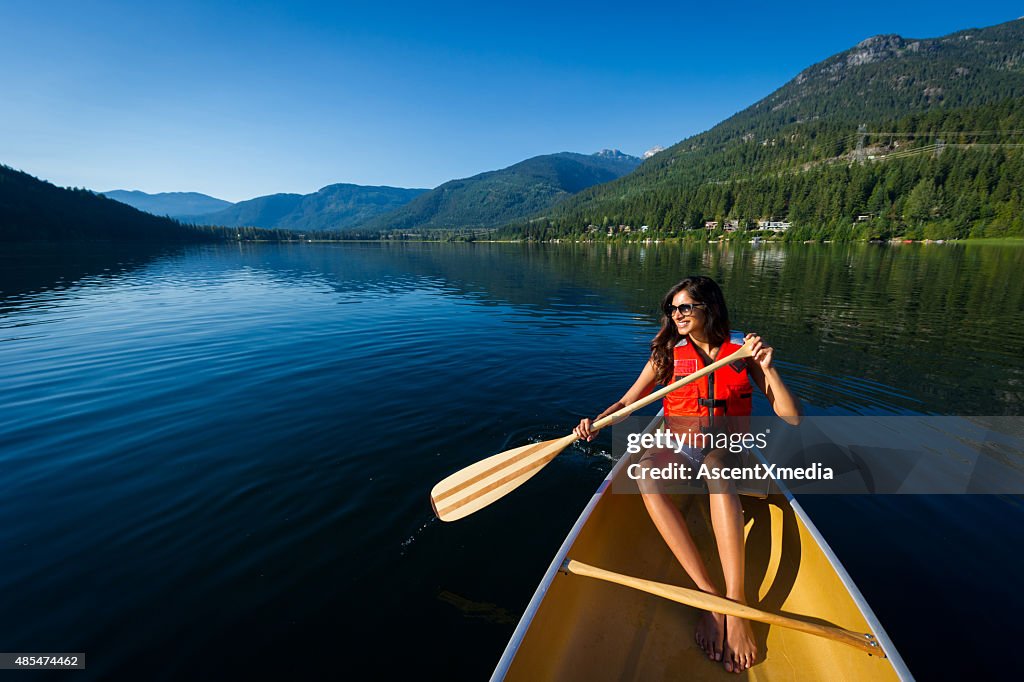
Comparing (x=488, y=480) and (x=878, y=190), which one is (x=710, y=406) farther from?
(x=878, y=190)

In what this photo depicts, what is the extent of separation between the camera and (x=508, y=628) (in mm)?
4152

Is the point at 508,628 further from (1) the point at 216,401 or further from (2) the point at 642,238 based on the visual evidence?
(2) the point at 642,238

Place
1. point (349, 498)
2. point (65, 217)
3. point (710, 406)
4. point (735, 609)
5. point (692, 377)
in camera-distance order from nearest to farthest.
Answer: point (735, 609) → point (692, 377) → point (710, 406) → point (349, 498) → point (65, 217)

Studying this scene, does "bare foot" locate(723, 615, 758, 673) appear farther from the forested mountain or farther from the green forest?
the forested mountain

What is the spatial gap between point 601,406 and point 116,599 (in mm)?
8886

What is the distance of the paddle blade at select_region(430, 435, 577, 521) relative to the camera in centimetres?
523

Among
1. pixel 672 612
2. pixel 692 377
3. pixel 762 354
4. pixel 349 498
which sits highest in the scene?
pixel 762 354

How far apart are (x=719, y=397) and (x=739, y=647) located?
2.43 m

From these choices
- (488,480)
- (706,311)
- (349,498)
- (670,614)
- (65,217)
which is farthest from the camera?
(65,217)

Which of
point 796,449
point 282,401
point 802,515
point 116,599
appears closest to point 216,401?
point 282,401

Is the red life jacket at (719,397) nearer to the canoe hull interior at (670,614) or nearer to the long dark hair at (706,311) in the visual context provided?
the long dark hair at (706,311)

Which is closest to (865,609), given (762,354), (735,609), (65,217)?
(735,609)

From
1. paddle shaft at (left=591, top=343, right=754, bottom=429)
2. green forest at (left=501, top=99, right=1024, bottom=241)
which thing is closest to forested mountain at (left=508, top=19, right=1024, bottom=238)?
green forest at (left=501, top=99, right=1024, bottom=241)

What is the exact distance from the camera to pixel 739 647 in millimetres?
3342
